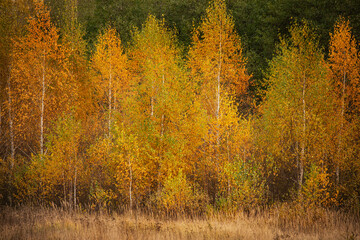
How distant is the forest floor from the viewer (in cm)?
1045

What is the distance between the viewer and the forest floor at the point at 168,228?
10453mm

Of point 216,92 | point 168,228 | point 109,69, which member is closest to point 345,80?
point 216,92

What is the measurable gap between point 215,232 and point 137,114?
746cm

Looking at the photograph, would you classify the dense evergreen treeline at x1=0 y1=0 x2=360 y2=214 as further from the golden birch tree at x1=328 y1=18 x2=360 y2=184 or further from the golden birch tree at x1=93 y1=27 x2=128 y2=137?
the golden birch tree at x1=93 y1=27 x2=128 y2=137

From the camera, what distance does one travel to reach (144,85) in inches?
634

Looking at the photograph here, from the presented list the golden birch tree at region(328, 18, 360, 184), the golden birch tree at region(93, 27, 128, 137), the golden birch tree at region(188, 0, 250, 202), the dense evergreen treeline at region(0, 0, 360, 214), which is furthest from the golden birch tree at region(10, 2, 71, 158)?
the golden birch tree at region(328, 18, 360, 184)

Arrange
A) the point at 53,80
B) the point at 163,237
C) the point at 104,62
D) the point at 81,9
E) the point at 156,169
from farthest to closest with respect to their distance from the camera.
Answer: the point at 81,9
the point at 104,62
the point at 53,80
the point at 156,169
the point at 163,237

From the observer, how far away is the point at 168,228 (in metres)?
11.5

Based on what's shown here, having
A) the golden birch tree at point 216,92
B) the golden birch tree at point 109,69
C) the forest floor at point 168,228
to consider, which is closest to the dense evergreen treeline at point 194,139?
the golden birch tree at point 216,92

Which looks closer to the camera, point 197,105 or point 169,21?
point 197,105

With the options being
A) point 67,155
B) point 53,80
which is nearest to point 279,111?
point 67,155

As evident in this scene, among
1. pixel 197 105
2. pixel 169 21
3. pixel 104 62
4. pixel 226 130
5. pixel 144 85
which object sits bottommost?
pixel 226 130

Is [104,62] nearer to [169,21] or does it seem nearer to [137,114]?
[137,114]

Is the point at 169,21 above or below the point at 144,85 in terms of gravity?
above
